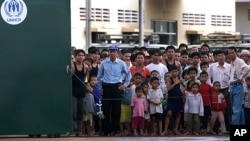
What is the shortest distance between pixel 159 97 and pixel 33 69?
3.38 meters

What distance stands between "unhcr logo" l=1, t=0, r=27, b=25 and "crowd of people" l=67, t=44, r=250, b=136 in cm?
224

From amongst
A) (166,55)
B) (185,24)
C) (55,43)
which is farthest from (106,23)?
(55,43)

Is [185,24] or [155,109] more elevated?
[185,24]

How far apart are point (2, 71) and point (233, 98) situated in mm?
4991

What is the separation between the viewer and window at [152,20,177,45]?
40.6 meters

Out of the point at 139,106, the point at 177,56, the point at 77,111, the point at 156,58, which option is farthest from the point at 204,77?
the point at 77,111

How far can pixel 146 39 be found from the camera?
28.8 metres

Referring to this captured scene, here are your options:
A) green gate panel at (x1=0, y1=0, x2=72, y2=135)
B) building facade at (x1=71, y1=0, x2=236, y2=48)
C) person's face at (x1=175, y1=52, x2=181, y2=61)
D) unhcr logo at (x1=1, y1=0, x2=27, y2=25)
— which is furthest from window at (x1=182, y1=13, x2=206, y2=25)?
unhcr logo at (x1=1, y1=0, x2=27, y2=25)

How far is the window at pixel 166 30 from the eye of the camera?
133ft

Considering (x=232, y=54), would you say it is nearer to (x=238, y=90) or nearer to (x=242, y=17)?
(x=238, y=90)

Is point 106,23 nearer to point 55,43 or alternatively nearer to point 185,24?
point 185,24

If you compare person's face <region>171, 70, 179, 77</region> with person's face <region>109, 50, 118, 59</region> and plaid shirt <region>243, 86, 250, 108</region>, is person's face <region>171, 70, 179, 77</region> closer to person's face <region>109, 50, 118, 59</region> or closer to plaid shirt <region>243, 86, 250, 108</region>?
person's face <region>109, 50, 118, 59</region>

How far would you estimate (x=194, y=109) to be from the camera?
15391 mm

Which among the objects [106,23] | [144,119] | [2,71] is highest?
[106,23]
